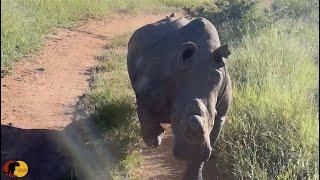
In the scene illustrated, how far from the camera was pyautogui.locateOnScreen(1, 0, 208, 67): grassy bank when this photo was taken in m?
7.96

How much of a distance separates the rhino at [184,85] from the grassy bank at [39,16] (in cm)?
367

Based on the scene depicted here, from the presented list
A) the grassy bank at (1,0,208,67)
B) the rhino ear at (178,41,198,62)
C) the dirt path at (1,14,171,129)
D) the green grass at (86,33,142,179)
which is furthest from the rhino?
the grassy bank at (1,0,208,67)

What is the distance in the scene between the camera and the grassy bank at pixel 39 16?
26.1 feet

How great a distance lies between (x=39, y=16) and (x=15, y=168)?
6.15 meters

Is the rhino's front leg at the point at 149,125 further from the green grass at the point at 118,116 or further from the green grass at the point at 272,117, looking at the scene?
the green grass at the point at 272,117

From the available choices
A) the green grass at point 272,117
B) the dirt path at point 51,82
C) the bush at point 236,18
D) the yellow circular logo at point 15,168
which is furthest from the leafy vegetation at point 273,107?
the dirt path at point 51,82

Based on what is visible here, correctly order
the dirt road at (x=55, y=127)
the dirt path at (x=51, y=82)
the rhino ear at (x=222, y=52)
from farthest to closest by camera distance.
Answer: the dirt path at (x=51, y=82) → the dirt road at (x=55, y=127) → the rhino ear at (x=222, y=52)

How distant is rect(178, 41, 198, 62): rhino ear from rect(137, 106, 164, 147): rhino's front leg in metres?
0.78

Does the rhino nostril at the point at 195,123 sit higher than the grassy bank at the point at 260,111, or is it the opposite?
the rhino nostril at the point at 195,123

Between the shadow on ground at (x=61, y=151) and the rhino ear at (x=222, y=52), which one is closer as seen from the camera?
the rhino ear at (x=222, y=52)

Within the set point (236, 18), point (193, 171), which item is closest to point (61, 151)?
point (193, 171)

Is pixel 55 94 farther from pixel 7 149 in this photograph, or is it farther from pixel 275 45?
pixel 275 45

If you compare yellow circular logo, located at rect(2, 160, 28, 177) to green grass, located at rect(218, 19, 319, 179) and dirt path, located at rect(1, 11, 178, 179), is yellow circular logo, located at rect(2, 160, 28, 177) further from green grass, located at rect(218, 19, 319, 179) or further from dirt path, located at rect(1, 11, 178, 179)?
green grass, located at rect(218, 19, 319, 179)

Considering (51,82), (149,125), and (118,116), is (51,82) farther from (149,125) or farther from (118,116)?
(149,125)
